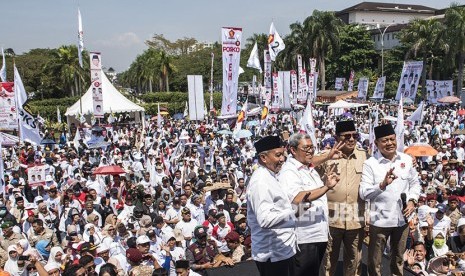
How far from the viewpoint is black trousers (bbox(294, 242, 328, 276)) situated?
3.74 metres

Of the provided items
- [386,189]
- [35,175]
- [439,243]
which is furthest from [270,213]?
[35,175]

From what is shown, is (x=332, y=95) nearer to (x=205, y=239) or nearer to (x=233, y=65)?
(x=233, y=65)

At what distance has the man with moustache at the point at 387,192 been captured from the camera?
3924mm

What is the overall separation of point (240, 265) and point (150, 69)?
55466 mm

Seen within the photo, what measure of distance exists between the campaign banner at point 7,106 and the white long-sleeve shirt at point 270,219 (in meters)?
9.33

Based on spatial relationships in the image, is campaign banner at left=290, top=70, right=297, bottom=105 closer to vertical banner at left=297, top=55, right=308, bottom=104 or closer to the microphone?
vertical banner at left=297, top=55, right=308, bottom=104

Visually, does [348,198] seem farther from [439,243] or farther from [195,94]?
[195,94]

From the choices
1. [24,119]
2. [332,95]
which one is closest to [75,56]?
[332,95]

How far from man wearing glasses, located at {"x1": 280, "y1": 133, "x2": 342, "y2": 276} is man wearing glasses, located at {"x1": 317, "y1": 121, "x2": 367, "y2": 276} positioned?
277 mm

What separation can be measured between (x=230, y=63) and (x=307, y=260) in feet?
32.1

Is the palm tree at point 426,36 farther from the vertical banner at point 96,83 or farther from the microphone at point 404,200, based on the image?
the microphone at point 404,200

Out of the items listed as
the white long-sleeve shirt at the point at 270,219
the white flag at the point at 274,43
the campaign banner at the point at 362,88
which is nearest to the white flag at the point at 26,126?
the white long-sleeve shirt at the point at 270,219

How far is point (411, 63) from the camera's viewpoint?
1622cm

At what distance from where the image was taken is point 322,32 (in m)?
46.5
